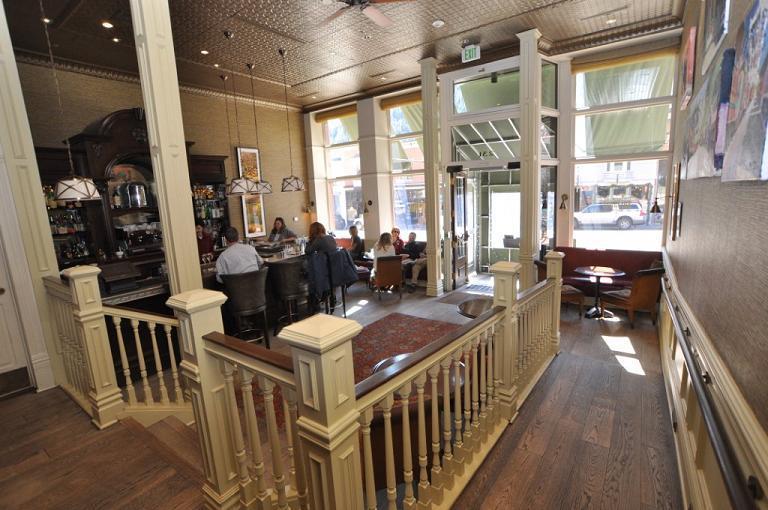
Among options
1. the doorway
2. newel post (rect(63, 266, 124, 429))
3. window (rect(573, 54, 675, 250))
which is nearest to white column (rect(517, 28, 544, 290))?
window (rect(573, 54, 675, 250))

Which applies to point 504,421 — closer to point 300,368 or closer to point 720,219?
point 720,219

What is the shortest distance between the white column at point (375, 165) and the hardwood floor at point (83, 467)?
638 centimetres

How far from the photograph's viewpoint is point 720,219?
176cm

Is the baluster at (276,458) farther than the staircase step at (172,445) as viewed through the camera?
No

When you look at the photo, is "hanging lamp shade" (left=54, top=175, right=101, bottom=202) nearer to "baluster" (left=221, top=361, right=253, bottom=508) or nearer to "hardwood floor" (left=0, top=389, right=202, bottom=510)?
"hardwood floor" (left=0, top=389, right=202, bottom=510)

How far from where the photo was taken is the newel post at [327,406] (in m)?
1.20

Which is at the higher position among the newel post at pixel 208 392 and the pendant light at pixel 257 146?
the pendant light at pixel 257 146

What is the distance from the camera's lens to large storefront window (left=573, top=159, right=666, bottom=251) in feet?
18.9

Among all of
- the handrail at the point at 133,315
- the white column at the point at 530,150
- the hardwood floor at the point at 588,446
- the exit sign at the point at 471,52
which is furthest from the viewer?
the exit sign at the point at 471,52

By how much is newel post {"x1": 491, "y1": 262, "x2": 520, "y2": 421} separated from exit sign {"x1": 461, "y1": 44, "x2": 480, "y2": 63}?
4.23m

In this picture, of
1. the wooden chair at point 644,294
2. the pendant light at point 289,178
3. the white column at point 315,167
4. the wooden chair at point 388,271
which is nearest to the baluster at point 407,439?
the wooden chair at point 644,294

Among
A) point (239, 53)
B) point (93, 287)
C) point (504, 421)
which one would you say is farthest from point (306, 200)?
point (504, 421)

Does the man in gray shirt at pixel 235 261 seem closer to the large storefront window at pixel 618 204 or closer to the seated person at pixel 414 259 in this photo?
the seated person at pixel 414 259

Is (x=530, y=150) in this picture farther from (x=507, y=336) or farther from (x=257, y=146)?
(x=257, y=146)
